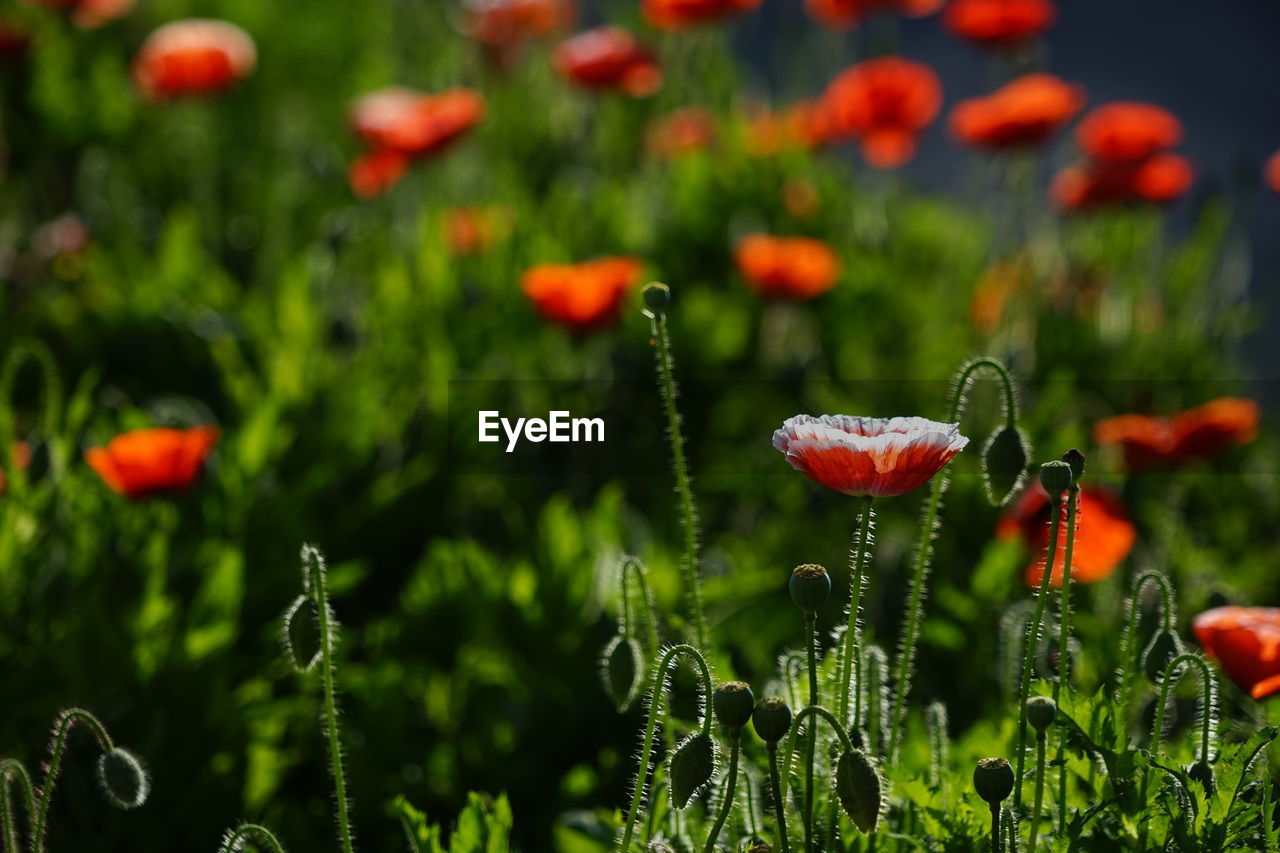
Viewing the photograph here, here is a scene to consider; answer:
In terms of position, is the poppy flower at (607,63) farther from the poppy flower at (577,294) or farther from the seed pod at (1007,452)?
the seed pod at (1007,452)

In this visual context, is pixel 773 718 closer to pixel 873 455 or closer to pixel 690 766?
pixel 690 766

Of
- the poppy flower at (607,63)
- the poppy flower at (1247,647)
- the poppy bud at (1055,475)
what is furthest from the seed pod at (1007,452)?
the poppy flower at (607,63)

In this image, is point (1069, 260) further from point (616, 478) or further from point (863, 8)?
point (616, 478)

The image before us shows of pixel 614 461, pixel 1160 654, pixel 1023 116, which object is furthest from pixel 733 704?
pixel 1023 116

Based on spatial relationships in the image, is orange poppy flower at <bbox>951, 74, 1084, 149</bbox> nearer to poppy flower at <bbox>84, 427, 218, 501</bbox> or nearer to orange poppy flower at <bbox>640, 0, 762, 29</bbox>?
A: orange poppy flower at <bbox>640, 0, 762, 29</bbox>

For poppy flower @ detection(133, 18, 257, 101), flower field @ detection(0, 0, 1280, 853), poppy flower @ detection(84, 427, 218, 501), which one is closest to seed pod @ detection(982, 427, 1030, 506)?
flower field @ detection(0, 0, 1280, 853)
